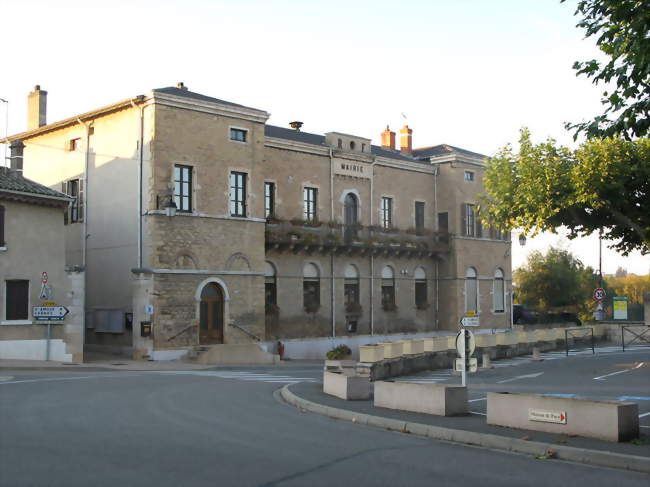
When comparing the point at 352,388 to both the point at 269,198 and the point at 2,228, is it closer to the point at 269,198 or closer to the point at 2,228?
the point at 2,228

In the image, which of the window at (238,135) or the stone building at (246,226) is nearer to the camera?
the stone building at (246,226)

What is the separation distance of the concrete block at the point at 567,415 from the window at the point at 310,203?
2873 centimetres

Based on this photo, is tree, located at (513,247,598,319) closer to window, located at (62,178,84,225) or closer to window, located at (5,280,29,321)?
window, located at (62,178,84,225)

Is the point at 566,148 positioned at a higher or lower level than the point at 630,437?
higher

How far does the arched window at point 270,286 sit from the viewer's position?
39.1 m

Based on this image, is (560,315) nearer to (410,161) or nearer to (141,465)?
(410,161)

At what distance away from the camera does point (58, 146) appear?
38.9 meters

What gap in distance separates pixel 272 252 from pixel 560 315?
1052 inches

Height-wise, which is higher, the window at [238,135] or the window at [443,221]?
the window at [238,135]

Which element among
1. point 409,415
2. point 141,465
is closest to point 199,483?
point 141,465

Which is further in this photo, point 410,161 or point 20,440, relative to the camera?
point 410,161

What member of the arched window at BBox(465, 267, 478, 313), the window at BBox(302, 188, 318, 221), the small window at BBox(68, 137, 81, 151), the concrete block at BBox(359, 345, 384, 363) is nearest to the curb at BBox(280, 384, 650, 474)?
the concrete block at BBox(359, 345, 384, 363)

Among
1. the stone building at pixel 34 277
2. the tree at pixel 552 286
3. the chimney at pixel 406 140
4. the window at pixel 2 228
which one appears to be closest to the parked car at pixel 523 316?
the tree at pixel 552 286

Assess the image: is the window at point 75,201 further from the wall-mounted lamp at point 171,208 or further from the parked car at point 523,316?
the parked car at point 523,316
